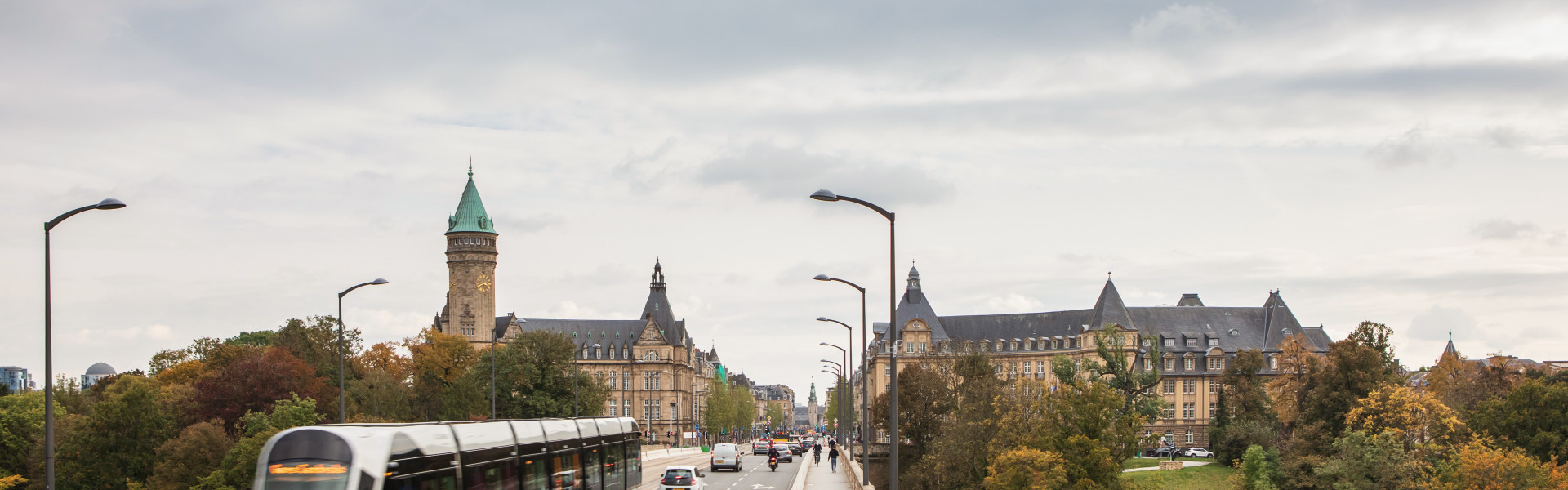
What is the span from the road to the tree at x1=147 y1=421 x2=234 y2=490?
18870 millimetres

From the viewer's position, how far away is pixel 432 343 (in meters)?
136

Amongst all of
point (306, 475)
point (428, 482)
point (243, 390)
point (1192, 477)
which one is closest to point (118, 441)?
point (243, 390)

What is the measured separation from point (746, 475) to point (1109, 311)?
4045 inches

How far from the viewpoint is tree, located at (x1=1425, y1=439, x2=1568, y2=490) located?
54719 mm

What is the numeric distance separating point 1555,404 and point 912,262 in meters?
126

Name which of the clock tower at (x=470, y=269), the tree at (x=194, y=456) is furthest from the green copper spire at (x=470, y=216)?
the tree at (x=194, y=456)

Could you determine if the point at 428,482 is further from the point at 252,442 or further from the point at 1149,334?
the point at 1149,334

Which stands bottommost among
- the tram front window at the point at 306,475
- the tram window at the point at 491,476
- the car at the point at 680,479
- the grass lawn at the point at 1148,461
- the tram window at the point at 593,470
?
the grass lawn at the point at 1148,461

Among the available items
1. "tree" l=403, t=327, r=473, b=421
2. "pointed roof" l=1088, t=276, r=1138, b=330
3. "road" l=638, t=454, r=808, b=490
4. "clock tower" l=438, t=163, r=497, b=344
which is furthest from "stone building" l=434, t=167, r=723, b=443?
"road" l=638, t=454, r=808, b=490

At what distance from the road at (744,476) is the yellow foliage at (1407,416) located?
2820cm

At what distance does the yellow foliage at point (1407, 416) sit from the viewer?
65125 mm

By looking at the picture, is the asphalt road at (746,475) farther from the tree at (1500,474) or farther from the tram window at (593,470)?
the tree at (1500,474)

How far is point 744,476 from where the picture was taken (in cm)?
6894

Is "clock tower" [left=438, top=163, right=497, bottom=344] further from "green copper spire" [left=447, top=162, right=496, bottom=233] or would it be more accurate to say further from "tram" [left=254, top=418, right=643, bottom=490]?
"tram" [left=254, top=418, right=643, bottom=490]
